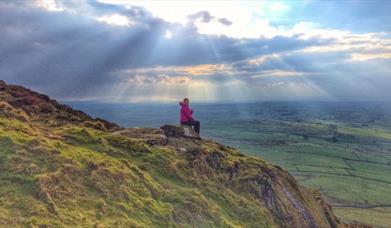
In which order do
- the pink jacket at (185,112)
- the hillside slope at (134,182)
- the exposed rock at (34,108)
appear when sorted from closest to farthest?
the hillside slope at (134,182), the exposed rock at (34,108), the pink jacket at (185,112)

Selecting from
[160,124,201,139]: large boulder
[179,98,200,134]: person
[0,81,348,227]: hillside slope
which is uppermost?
[179,98,200,134]: person

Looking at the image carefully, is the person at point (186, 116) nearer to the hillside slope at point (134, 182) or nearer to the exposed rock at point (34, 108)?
the hillside slope at point (134, 182)

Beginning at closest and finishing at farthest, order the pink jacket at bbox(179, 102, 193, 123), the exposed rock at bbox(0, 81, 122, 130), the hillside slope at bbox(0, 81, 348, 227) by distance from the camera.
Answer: the hillside slope at bbox(0, 81, 348, 227)
the exposed rock at bbox(0, 81, 122, 130)
the pink jacket at bbox(179, 102, 193, 123)

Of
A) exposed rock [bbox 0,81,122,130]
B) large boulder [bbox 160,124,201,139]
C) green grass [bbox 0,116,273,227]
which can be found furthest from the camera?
large boulder [bbox 160,124,201,139]

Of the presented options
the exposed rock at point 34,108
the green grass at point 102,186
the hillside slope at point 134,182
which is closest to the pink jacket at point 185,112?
the hillside slope at point 134,182

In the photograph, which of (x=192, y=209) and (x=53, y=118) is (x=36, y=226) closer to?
(x=192, y=209)

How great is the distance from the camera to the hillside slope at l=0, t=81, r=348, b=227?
21719 mm

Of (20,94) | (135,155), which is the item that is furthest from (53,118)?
(135,155)

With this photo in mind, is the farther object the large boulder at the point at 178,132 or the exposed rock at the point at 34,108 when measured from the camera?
the large boulder at the point at 178,132

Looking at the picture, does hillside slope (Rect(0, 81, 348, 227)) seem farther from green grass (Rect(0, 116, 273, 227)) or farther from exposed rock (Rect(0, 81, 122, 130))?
exposed rock (Rect(0, 81, 122, 130))

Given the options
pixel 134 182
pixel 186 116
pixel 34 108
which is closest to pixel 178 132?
pixel 186 116

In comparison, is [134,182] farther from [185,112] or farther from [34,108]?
[34,108]

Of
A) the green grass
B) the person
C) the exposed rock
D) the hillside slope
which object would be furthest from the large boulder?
the exposed rock

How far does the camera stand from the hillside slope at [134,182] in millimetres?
21719
